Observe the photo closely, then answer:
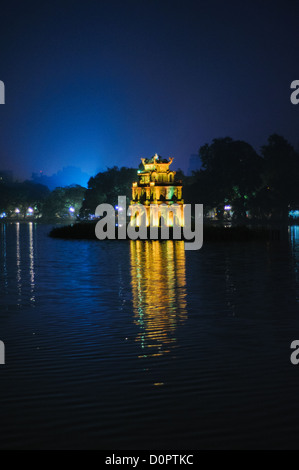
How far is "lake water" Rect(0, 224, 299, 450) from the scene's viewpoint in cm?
824

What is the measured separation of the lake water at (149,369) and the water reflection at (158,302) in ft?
0.21

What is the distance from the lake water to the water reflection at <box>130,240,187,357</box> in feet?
0.21

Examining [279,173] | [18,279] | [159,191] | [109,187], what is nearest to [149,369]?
[18,279]

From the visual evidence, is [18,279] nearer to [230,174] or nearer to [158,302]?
[158,302]

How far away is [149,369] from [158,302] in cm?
1007

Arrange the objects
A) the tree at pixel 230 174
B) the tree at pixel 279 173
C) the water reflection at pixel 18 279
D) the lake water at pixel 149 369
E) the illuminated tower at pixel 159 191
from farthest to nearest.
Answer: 1. the tree at pixel 279 173
2. the tree at pixel 230 174
3. the illuminated tower at pixel 159 191
4. the water reflection at pixel 18 279
5. the lake water at pixel 149 369

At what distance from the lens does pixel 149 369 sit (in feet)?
A: 38.1

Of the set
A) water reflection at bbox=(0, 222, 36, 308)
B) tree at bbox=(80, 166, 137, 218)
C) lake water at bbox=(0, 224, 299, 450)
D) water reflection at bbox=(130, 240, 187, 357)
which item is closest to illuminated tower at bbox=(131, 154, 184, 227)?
water reflection at bbox=(0, 222, 36, 308)

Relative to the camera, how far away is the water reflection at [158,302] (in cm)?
1452

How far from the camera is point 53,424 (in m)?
8.55

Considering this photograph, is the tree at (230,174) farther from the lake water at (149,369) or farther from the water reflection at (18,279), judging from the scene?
the lake water at (149,369)

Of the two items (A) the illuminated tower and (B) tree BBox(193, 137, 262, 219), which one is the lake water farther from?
(B) tree BBox(193, 137, 262, 219)

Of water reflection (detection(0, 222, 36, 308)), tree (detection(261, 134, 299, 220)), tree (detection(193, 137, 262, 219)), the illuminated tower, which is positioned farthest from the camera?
tree (detection(261, 134, 299, 220))

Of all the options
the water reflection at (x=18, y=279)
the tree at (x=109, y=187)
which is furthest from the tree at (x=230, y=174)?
the water reflection at (x=18, y=279)
